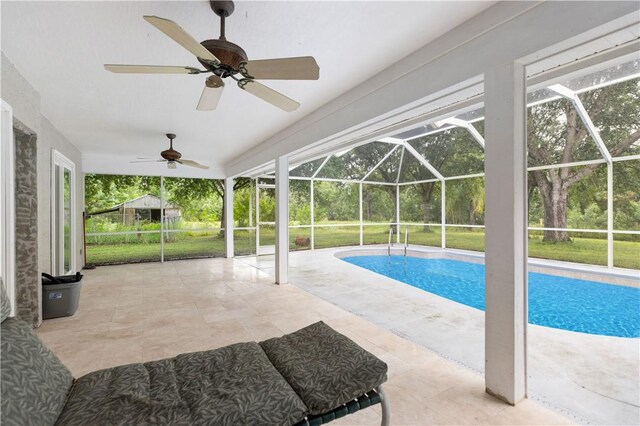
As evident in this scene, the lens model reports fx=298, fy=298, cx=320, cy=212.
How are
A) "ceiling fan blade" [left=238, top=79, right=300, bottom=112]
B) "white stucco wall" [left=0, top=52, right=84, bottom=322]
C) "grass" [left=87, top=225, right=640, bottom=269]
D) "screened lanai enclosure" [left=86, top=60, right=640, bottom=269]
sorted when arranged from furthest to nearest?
1. "grass" [left=87, top=225, right=640, bottom=269]
2. "screened lanai enclosure" [left=86, top=60, right=640, bottom=269]
3. "white stucco wall" [left=0, top=52, right=84, bottom=322]
4. "ceiling fan blade" [left=238, top=79, right=300, bottom=112]

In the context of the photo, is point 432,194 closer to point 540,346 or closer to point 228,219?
point 228,219

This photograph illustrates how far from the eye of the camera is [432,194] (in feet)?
33.6

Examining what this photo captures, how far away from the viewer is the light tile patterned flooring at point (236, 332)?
1.95 meters

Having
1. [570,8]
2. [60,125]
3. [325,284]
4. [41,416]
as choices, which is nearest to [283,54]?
[570,8]

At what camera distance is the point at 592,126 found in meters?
5.06

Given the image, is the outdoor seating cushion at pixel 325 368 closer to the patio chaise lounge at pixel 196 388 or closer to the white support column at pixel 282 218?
the patio chaise lounge at pixel 196 388

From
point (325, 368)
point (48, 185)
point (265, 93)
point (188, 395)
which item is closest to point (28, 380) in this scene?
point (188, 395)

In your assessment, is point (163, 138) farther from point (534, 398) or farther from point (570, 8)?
point (534, 398)

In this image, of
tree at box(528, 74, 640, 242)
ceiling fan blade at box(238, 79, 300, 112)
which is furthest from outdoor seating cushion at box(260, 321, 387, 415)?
tree at box(528, 74, 640, 242)

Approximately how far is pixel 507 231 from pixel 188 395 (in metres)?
2.10

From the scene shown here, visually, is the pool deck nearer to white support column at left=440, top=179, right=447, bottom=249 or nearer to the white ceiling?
the white ceiling

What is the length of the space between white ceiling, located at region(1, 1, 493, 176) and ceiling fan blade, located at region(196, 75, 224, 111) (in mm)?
370

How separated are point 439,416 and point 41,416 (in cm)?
202

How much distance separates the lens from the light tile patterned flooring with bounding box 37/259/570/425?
6.40 feet
